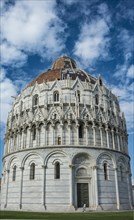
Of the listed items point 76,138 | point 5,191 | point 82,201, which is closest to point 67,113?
point 76,138

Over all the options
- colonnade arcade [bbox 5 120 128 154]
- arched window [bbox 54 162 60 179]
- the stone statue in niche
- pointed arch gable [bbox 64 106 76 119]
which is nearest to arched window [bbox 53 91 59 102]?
pointed arch gable [bbox 64 106 76 119]

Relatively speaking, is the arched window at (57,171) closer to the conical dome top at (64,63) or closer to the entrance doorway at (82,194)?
the entrance doorway at (82,194)

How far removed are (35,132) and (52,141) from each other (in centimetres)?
388

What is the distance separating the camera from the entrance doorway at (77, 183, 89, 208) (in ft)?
110

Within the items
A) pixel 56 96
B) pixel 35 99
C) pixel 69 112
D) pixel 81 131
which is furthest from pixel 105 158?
pixel 35 99

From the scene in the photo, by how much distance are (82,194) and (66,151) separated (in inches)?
256

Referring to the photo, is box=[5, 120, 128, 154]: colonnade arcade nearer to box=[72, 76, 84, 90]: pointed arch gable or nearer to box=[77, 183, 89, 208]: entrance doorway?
box=[77, 183, 89, 208]: entrance doorway

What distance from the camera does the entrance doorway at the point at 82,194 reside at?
3343 cm

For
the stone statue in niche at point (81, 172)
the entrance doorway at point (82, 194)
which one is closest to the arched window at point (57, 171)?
the stone statue in niche at point (81, 172)

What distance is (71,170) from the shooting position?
3394 centimetres

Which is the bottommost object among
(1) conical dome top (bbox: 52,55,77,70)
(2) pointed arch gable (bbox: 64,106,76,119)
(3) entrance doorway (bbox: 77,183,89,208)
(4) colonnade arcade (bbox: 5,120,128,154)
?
(3) entrance doorway (bbox: 77,183,89,208)

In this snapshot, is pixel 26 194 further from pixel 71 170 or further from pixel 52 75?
pixel 52 75

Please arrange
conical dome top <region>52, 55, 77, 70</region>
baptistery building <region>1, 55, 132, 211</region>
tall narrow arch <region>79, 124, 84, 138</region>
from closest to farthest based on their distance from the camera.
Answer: baptistery building <region>1, 55, 132, 211</region> < tall narrow arch <region>79, 124, 84, 138</region> < conical dome top <region>52, 55, 77, 70</region>

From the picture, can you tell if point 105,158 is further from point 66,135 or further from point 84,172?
point 66,135
